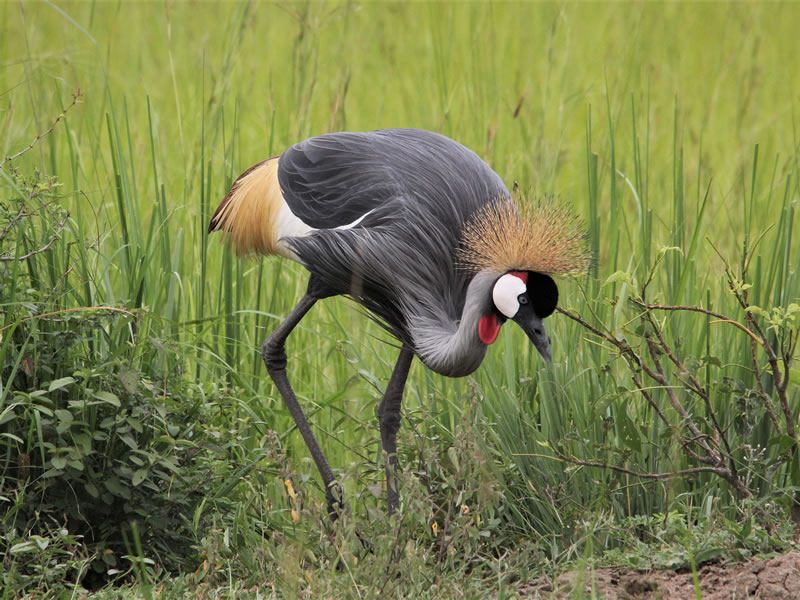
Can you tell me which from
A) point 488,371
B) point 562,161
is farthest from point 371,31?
point 488,371

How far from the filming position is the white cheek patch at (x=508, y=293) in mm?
2723

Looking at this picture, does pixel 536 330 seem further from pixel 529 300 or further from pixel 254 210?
pixel 254 210

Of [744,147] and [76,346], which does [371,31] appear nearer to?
[744,147]

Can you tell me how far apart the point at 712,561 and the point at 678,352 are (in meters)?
0.73

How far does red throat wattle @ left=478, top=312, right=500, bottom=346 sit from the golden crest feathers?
133 mm

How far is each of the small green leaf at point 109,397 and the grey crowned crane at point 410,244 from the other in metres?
0.61

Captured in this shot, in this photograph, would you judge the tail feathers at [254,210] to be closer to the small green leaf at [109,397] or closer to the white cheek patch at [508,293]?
the small green leaf at [109,397]

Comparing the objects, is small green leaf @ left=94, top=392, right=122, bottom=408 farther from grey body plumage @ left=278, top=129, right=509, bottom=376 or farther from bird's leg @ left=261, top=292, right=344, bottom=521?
grey body plumage @ left=278, top=129, right=509, bottom=376

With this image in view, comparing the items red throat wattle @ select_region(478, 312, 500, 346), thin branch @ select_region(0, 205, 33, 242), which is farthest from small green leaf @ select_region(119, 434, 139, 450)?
red throat wattle @ select_region(478, 312, 500, 346)

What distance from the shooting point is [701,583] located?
8.60 feet

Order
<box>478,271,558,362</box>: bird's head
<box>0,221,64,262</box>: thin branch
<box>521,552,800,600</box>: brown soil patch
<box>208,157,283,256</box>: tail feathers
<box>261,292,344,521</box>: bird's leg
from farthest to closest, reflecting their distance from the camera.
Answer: <box>208,157,283,256</box>: tail feathers < <box>261,292,344,521</box>: bird's leg < <box>0,221,64,262</box>: thin branch < <box>478,271,558,362</box>: bird's head < <box>521,552,800,600</box>: brown soil patch

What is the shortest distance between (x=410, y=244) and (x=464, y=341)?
0.37 meters

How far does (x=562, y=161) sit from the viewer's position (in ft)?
17.9

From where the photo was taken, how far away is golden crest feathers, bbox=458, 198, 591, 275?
2.74 meters
